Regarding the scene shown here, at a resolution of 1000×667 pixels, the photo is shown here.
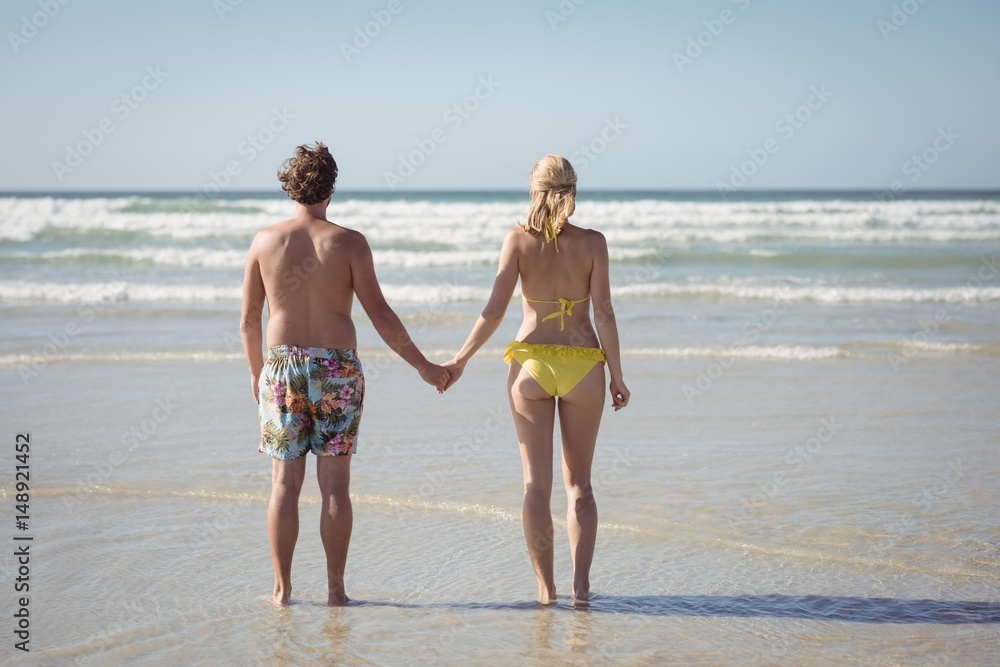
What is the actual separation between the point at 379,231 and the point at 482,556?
22126mm

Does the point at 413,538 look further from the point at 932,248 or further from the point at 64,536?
the point at 932,248

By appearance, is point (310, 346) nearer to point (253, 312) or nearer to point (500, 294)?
point (253, 312)

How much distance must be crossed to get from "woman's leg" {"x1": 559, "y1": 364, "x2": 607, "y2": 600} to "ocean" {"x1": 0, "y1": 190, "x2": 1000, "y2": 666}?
22cm

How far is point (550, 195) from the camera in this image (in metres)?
3.82

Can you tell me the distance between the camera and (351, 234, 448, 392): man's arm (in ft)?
12.4

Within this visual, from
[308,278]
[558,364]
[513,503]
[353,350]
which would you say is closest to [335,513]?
[353,350]

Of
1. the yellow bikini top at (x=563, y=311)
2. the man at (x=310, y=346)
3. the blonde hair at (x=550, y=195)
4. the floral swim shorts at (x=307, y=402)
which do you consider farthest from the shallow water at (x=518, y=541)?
the blonde hair at (x=550, y=195)

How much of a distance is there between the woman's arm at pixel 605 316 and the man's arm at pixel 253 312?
143cm

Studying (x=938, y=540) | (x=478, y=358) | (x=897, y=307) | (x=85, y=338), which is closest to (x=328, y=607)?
(x=938, y=540)

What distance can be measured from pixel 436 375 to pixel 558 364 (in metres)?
0.79

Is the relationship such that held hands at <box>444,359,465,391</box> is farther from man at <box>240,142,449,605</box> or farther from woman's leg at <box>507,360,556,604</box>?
man at <box>240,142,449,605</box>

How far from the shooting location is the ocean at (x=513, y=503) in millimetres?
3619

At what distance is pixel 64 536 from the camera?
4691mm

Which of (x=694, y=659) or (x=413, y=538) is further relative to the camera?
(x=413, y=538)
